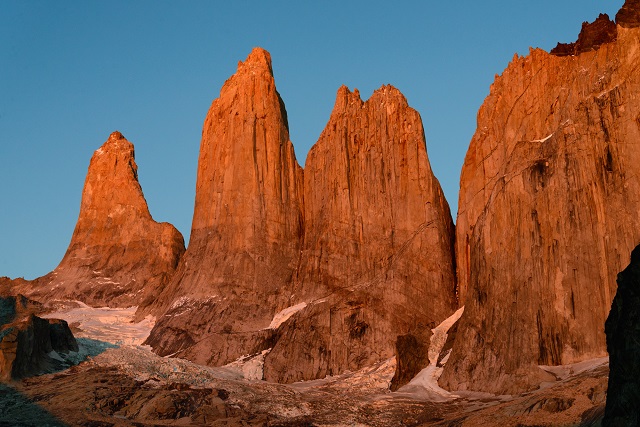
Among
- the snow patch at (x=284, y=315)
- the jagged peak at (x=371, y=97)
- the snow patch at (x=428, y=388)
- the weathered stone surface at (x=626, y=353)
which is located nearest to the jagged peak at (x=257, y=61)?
the jagged peak at (x=371, y=97)

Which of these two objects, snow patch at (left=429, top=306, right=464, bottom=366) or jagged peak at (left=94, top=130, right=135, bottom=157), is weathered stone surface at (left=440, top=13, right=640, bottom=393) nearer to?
snow patch at (left=429, top=306, right=464, bottom=366)

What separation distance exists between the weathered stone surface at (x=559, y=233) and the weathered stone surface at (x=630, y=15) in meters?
0.64

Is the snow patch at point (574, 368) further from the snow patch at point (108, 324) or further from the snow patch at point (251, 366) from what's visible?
the snow patch at point (108, 324)

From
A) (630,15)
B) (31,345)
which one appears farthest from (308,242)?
(630,15)

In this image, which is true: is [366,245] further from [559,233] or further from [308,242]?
[559,233]

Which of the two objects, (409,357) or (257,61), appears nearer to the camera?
(409,357)

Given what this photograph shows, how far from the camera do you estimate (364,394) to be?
65.1 m

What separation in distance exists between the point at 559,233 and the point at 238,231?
107ft

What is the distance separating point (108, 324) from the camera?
8844 cm

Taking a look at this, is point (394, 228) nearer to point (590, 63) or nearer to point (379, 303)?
point (379, 303)

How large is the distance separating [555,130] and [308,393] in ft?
84.5

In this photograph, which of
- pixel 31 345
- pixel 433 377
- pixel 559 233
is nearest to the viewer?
pixel 559 233

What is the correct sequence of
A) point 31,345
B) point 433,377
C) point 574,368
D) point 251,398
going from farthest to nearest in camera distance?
point 31,345, point 433,377, point 251,398, point 574,368

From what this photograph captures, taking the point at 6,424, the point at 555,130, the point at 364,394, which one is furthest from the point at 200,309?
the point at 555,130
